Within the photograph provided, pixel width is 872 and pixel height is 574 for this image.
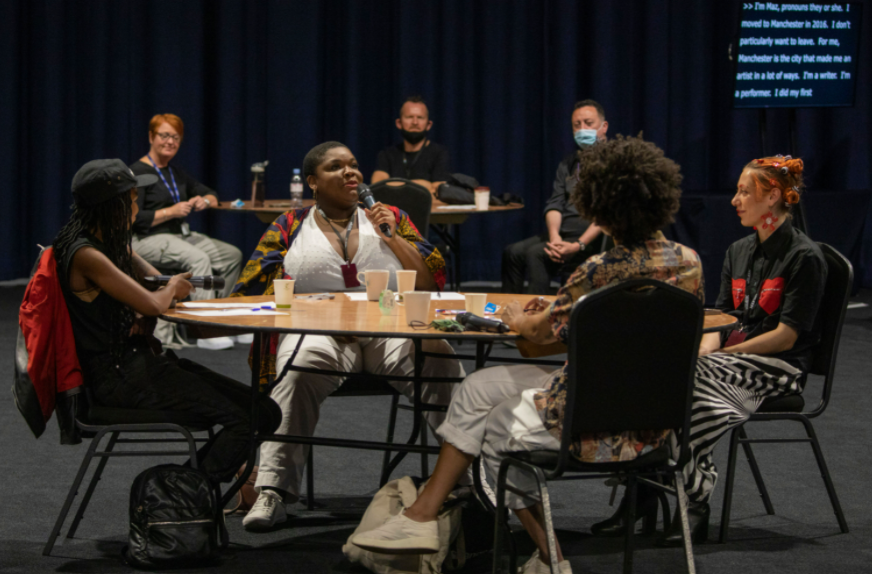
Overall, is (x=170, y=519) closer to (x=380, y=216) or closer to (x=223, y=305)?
(x=223, y=305)

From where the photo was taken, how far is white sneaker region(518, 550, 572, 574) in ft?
6.96

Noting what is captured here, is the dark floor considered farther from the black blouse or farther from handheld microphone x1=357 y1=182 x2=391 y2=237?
the black blouse

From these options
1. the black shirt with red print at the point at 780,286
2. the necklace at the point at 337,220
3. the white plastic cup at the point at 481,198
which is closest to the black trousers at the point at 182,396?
the necklace at the point at 337,220

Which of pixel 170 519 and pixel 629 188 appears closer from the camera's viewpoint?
pixel 629 188

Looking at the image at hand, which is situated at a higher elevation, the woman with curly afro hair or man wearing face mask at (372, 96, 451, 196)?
man wearing face mask at (372, 96, 451, 196)

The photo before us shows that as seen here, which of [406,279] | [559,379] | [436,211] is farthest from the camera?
[436,211]

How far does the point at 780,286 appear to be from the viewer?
8.49 ft

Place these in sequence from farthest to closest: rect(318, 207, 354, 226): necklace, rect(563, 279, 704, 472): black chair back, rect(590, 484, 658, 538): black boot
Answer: rect(318, 207, 354, 226): necklace, rect(590, 484, 658, 538): black boot, rect(563, 279, 704, 472): black chair back

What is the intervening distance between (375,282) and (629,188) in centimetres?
91
